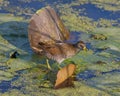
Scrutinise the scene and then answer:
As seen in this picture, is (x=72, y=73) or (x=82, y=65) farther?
(x=82, y=65)

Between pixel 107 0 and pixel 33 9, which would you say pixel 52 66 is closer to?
pixel 33 9

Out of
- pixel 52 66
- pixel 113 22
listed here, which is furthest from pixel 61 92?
pixel 113 22

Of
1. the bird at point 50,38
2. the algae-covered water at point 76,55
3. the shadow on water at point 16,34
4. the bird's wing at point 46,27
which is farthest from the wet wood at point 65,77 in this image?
the shadow on water at point 16,34

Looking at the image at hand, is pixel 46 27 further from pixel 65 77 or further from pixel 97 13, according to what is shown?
pixel 97 13

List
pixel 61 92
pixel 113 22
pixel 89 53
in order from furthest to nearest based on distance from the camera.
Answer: pixel 113 22
pixel 89 53
pixel 61 92

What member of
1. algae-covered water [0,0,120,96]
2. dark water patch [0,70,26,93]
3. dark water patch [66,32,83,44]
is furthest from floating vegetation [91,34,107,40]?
dark water patch [0,70,26,93]

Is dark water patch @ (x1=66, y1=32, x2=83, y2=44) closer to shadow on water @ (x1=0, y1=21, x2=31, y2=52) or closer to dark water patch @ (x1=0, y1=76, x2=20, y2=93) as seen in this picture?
shadow on water @ (x1=0, y1=21, x2=31, y2=52)
